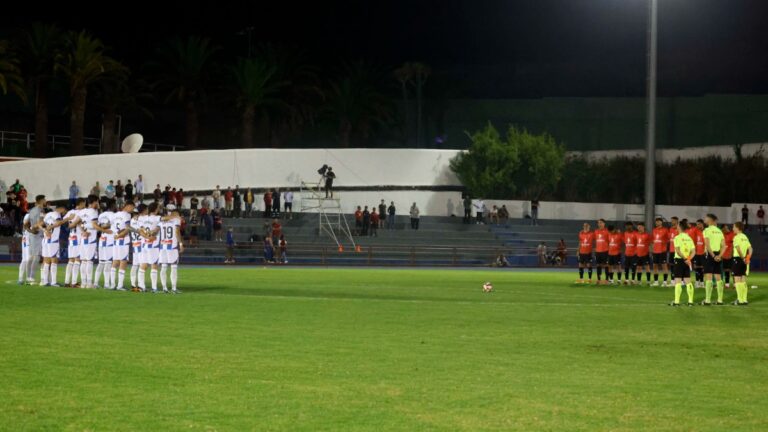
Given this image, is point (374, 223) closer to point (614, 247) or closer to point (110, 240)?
point (614, 247)

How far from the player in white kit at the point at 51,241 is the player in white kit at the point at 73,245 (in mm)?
203

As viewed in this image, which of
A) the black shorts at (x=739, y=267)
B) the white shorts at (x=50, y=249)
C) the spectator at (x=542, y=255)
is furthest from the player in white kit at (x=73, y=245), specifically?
the spectator at (x=542, y=255)

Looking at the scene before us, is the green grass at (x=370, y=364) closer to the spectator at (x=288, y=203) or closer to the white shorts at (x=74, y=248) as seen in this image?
the white shorts at (x=74, y=248)

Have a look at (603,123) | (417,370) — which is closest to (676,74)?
(603,123)

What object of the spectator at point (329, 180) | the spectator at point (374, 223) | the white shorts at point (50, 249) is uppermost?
the spectator at point (329, 180)

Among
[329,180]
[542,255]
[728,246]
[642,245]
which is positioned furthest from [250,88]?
[728,246]

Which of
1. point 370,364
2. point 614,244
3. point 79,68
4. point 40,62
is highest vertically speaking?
point 40,62

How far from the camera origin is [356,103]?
8125 cm

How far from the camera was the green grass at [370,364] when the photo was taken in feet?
36.8

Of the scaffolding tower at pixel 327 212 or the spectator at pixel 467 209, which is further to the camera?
the spectator at pixel 467 209

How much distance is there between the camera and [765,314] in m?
24.7

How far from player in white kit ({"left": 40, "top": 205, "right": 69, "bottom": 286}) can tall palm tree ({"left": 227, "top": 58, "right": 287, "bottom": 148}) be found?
45319 millimetres

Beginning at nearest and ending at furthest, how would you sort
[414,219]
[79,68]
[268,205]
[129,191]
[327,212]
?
[129,191]
[268,205]
[414,219]
[327,212]
[79,68]

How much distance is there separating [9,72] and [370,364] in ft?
172
